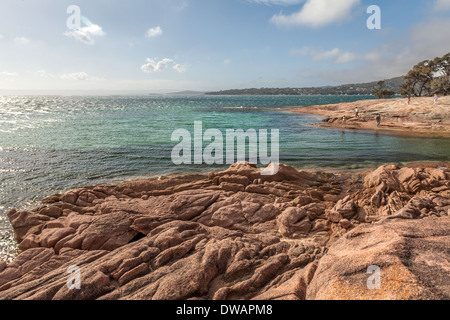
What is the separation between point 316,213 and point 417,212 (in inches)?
148

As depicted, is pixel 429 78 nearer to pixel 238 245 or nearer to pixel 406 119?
pixel 406 119

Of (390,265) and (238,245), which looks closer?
(390,265)

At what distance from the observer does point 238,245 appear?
26.3 ft

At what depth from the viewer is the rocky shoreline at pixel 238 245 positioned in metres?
5.91

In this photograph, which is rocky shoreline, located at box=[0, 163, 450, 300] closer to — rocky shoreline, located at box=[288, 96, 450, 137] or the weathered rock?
the weathered rock

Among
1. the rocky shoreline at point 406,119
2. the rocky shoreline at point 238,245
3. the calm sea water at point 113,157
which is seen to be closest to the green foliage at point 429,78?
the rocky shoreline at point 406,119

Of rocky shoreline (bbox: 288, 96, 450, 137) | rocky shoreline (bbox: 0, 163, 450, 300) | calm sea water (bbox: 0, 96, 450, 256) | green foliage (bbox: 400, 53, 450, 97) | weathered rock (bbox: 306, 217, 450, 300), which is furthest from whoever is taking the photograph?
green foliage (bbox: 400, 53, 450, 97)

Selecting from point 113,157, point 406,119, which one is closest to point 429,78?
point 406,119

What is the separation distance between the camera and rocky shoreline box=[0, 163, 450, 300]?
5906 mm

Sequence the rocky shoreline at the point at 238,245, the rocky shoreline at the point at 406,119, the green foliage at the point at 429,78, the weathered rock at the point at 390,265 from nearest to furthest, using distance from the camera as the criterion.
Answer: the weathered rock at the point at 390,265
the rocky shoreline at the point at 238,245
the rocky shoreline at the point at 406,119
the green foliage at the point at 429,78

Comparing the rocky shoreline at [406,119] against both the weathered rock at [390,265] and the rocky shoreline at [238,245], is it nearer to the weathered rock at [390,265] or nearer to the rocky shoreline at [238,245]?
the rocky shoreline at [238,245]

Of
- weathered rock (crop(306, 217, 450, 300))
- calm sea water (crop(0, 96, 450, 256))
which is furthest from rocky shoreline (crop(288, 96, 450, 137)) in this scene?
weathered rock (crop(306, 217, 450, 300))
